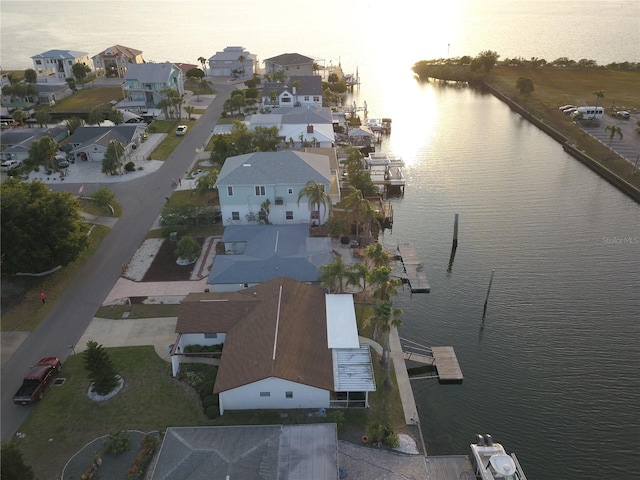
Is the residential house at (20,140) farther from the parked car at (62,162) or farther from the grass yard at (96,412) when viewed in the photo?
the grass yard at (96,412)

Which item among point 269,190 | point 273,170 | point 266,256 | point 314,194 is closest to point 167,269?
point 266,256

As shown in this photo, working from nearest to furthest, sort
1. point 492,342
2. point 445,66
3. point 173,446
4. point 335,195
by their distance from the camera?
point 173,446 < point 492,342 < point 335,195 < point 445,66

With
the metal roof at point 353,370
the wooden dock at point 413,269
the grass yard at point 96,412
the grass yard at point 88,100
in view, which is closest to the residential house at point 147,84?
the grass yard at point 88,100

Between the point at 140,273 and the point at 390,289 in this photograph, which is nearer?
the point at 390,289

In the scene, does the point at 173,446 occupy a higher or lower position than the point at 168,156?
lower

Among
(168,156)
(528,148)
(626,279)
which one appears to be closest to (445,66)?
(528,148)

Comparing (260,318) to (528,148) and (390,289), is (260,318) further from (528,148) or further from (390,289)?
(528,148)
